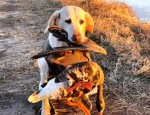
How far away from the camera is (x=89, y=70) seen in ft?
8.86

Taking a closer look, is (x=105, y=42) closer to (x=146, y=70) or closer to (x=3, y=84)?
(x=146, y=70)

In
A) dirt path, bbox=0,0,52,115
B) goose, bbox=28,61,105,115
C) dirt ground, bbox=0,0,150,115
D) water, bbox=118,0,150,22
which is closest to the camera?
goose, bbox=28,61,105,115

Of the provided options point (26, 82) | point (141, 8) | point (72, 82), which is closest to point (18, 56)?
point (26, 82)

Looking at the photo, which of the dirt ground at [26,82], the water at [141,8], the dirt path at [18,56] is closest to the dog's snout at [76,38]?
the dirt ground at [26,82]

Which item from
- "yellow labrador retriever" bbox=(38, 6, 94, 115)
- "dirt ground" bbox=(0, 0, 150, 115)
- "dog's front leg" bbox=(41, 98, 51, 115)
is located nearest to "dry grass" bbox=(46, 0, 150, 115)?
"dirt ground" bbox=(0, 0, 150, 115)

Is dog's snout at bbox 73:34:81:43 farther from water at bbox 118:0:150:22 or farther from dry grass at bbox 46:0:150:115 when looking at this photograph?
water at bbox 118:0:150:22

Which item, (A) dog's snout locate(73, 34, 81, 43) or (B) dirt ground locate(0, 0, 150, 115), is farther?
(B) dirt ground locate(0, 0, 150, 115)

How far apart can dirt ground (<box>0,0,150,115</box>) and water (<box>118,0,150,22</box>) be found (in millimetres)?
2724

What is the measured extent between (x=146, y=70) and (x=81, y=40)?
1562 millimetres

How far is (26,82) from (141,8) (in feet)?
19.1

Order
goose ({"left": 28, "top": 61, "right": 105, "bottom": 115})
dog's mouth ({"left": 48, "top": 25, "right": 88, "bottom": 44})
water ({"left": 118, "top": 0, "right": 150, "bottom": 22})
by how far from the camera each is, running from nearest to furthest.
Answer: goose ({"left": 28, "top": 61, "right": 105, "bottom": 115}) < dog's mouth ({"left": 48, "top": 25, "right": 88, "bottom": 44}) < water ({"left": 118, "top": 0, "right": 150, "bottom": 22})

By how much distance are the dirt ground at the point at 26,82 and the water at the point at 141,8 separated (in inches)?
107

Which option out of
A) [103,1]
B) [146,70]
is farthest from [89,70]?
[103,1]

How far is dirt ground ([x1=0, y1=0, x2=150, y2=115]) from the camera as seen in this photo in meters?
3.64
